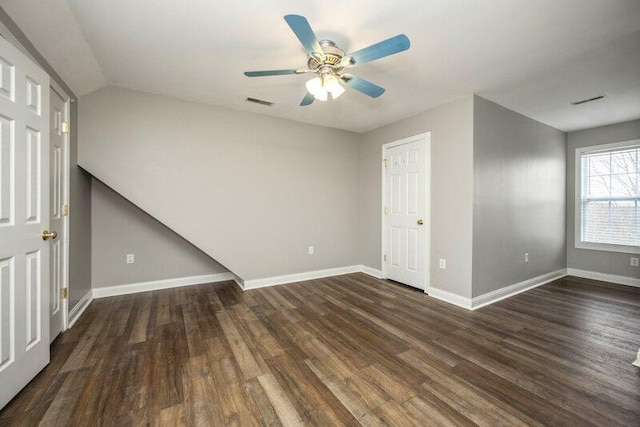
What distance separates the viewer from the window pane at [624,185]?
3.88 m

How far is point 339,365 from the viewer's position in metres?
1.90

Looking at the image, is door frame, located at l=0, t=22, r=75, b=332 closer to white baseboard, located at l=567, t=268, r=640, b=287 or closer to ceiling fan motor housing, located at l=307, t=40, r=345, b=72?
ceiling fan motor housing, located at l=307, t=40, r=345, b=72

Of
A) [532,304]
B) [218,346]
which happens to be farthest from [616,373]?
[218,346]

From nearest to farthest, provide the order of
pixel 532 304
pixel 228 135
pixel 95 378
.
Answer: pixel 95 378 → pixel 532 304 → pixel 228 135

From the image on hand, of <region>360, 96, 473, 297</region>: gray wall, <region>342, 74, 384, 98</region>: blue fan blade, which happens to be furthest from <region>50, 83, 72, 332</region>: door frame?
<region>360, 96, 473, 297</region>: gray wall

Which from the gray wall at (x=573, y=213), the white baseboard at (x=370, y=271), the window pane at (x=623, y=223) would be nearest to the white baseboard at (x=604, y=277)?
the gray wall at (x=573, y=213)

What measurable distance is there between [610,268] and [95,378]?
6505 mm

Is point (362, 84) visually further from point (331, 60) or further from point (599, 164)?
point (599, 164)

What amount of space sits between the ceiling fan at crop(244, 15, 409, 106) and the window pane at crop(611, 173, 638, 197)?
4541 millimetres

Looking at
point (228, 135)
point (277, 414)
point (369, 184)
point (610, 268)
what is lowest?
point (277, 414)

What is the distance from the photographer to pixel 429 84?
276 centimetres

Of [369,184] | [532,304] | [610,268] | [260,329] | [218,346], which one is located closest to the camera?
[218,346]

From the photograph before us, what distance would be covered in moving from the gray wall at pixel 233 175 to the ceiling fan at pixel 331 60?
1838 millimetres

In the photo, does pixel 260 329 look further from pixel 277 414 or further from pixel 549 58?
pixel 549 58
